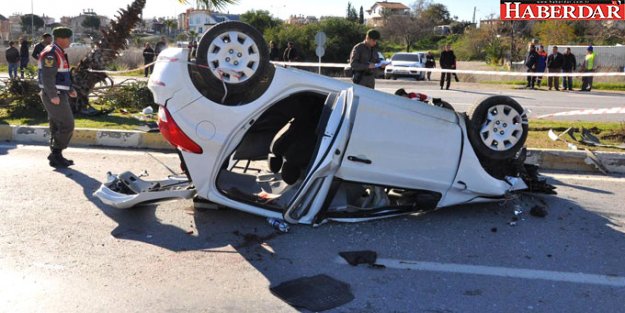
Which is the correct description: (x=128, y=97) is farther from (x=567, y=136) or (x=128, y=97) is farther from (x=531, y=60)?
(x=531, y=60)

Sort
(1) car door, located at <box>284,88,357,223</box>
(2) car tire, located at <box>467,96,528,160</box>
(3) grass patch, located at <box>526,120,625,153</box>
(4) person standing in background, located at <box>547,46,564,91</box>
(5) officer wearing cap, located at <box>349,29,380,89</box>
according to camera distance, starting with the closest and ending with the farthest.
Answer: (1) car door, located at <box>284,88,357,223</box>
(2) car tire, located at <box>467,96,528,160</box>
(3) grass patch, located at <box>526,120,625,153</box>
(5) officer wearing cap, located at <box>349,29,380,89</box>
(4) person standing in background, located at <box>547,46,564,91</box>

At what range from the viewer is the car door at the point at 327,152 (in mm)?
4598

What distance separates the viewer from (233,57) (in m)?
4.68

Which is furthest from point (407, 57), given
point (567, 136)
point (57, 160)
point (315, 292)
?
point (315, 292)

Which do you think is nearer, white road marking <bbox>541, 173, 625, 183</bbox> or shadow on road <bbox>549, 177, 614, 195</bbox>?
shadow on road <bbox>549, 177, 614, 195</bbox>

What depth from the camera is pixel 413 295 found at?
3.77 metres

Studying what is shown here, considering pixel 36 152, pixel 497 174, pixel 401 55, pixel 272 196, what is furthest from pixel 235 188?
pixel 401 55

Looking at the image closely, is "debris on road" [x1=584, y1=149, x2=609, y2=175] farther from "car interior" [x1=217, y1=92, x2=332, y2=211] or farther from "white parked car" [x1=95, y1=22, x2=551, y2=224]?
"car interior" [x1=217, y1=92, x2=332, y2=211]

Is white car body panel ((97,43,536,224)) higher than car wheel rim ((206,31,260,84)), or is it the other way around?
car wheel rim ((206,31,260,84))

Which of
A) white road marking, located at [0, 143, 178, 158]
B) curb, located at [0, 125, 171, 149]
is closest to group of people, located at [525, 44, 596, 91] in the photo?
curb, located at [0, 125, 171, 149]

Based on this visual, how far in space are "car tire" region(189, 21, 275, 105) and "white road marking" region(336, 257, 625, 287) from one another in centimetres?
156

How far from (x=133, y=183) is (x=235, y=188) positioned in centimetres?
103

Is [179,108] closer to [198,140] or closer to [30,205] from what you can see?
[198,140]

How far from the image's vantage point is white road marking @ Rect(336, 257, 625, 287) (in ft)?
13.1
